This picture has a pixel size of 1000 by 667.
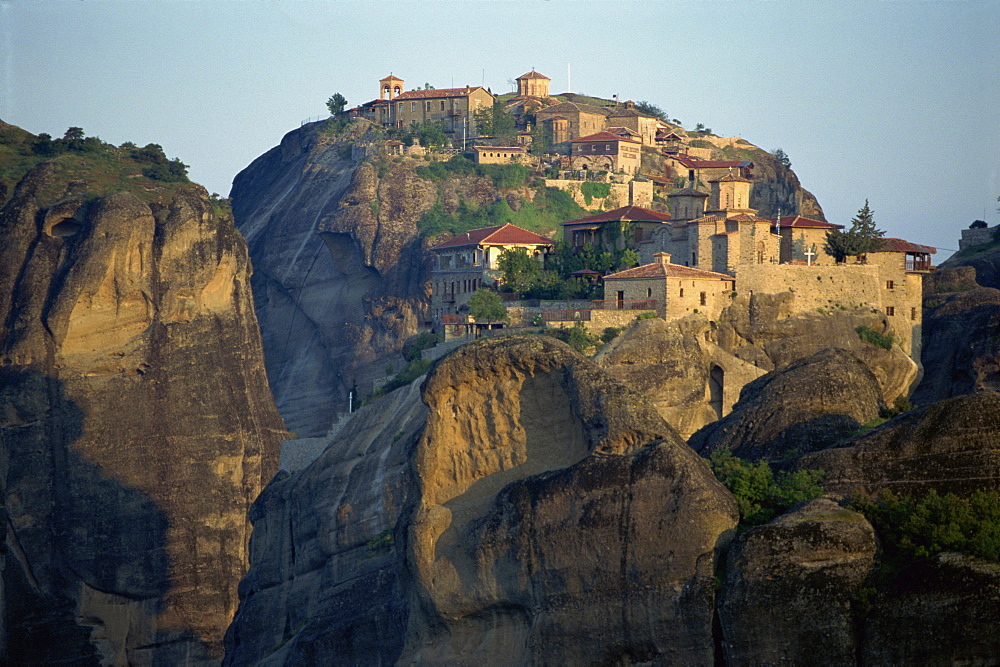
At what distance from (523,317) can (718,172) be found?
159ft

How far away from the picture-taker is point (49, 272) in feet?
317

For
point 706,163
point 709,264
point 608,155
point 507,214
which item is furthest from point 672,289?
point 706,163

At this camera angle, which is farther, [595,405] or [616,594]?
[595,405]

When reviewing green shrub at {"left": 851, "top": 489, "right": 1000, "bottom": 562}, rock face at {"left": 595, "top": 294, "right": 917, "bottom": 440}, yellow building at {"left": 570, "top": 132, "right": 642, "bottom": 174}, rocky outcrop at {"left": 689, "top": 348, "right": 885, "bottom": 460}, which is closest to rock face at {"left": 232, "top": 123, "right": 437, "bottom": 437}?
yellow building at {"left": 570, "top": 132, "right": 642, "bottom": 174}

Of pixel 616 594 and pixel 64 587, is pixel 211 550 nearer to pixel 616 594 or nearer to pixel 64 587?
pixel 64 587

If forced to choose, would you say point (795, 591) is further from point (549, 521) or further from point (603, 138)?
point (603, 138)

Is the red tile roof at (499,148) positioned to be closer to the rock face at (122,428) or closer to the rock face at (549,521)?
the rock face at (122,428)

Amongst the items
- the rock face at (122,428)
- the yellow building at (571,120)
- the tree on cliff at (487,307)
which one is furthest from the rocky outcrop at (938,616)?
the yellow building at (571,120)

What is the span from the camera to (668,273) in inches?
2753

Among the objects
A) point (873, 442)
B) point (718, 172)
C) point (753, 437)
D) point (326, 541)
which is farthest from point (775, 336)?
point (718, 172)

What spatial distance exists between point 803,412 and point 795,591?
1106 centimetres

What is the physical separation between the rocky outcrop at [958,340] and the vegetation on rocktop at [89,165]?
4810cm

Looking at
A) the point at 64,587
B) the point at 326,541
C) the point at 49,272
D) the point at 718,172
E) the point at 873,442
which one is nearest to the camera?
the point at 873,442

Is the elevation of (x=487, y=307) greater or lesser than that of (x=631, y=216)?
lesser
